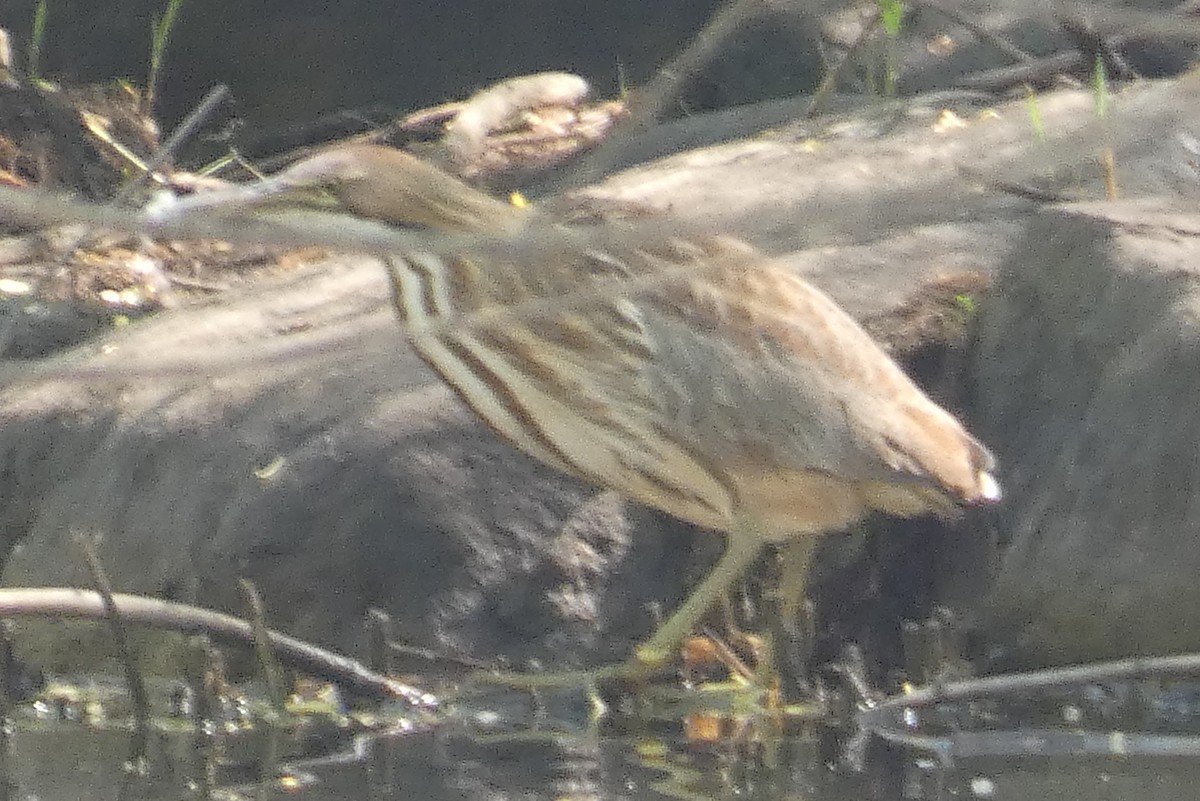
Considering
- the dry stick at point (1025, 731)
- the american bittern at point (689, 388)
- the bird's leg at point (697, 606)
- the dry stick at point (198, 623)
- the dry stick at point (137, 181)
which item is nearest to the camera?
the dry stick at point (137, 181)

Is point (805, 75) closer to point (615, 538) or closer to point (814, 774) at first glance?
point (615, 538)

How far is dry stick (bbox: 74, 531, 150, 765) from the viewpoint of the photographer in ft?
11.8

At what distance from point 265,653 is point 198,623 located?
136 millimetres

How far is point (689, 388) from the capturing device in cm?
400

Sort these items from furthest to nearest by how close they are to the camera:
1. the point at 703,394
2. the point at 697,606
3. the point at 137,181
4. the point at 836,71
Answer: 1. the point at 836,71
2. the point at 697,606
3. the point at 703,394
4. the point at 137,181

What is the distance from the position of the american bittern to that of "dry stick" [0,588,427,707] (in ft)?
1.77

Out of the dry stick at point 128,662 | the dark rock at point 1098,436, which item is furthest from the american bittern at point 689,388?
the dry stick at point 128,662

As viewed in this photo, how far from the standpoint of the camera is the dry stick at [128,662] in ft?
11.8

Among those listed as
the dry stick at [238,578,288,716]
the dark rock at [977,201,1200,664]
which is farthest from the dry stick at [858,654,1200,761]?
the dry stick at [238,578,288,716]

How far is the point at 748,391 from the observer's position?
4.01 metres

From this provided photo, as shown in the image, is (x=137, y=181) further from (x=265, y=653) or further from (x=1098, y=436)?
(x=1098, y=436)

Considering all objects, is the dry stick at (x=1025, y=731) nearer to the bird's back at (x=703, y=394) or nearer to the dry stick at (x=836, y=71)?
the bird's back at (x=703, y=394)

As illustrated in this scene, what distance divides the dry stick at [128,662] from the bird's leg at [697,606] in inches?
37.1

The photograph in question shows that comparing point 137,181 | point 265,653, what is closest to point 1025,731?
point 265,653
